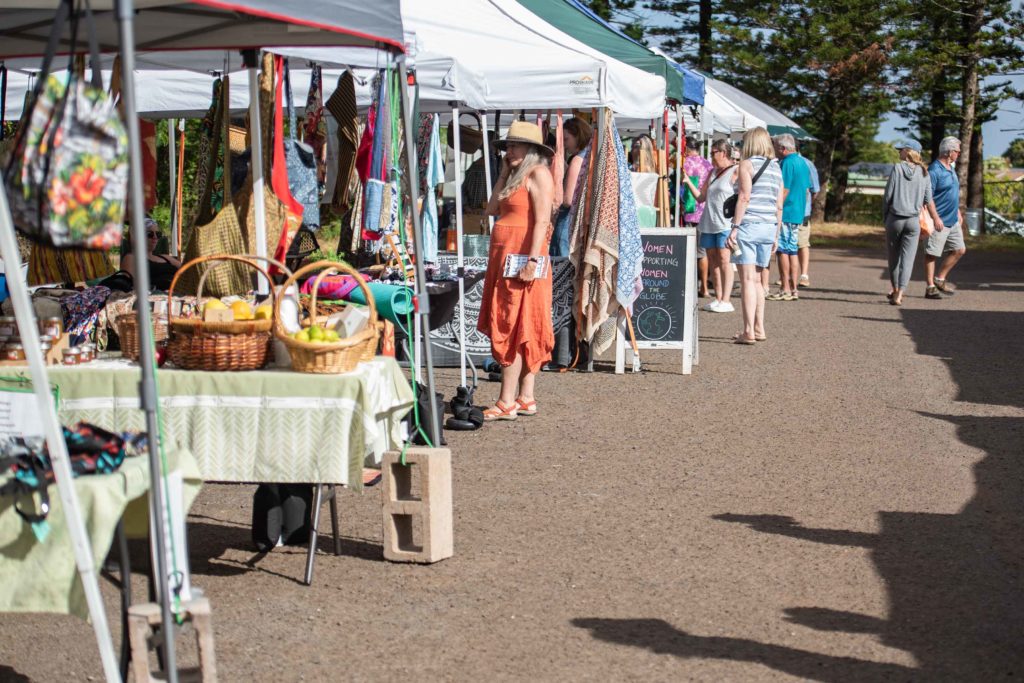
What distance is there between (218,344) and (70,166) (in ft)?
4.76

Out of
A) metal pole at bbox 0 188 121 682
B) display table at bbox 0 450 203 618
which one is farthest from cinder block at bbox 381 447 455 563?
metal pole at bbox 0 188 121 682

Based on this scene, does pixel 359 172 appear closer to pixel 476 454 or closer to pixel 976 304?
pixel 476 454

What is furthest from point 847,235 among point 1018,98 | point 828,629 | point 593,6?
point 828,629

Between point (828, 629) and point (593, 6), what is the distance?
32.9 m

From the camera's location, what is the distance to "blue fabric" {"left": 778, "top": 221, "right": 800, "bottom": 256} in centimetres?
1545

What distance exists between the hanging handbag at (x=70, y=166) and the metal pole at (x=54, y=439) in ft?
0.26

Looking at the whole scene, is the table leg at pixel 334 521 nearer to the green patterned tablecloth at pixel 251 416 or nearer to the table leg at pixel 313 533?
the table leg at pixel 313 533

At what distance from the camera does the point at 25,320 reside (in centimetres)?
331

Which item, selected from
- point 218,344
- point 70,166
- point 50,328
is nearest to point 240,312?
→ point 218,344

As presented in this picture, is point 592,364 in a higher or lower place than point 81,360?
lower

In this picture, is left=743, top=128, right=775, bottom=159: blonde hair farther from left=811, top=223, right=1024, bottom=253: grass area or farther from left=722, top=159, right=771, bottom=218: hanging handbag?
left=811, top=223, right=1024, bottom=253: grass area

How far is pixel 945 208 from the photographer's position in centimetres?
1559

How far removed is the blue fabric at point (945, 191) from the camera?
596 inches

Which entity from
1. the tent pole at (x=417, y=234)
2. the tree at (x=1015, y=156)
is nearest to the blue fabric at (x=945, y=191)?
the tent pole at (x=417, y=234)
